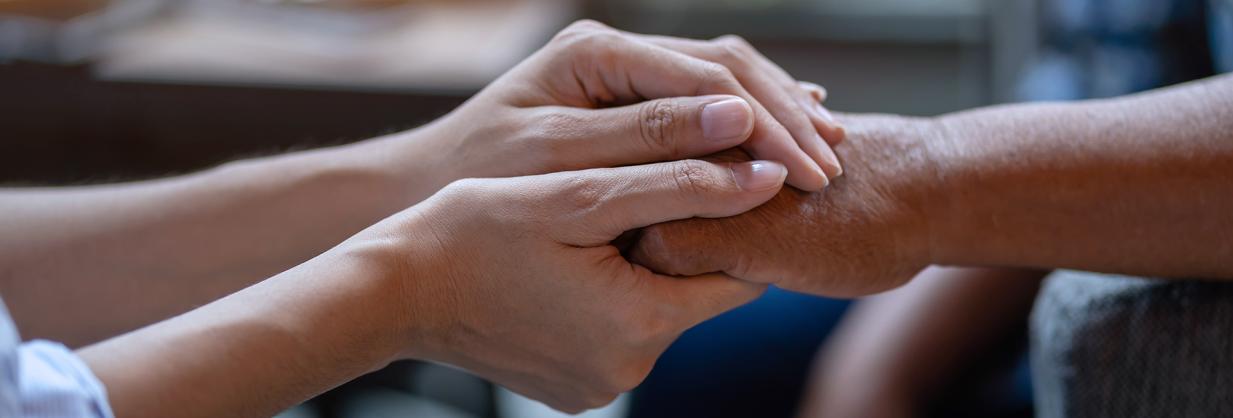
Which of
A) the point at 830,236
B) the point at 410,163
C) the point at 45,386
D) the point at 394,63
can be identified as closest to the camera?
the point at 45,386

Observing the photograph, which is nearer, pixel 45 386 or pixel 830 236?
pixel 45 386

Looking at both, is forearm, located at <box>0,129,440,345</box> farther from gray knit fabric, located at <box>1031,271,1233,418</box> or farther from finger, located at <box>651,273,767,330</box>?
A: gray knit fabric, located at <box>1031,271,1233,418</box>

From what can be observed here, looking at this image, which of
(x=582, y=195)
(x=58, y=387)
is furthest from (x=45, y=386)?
(x=582, y=195)

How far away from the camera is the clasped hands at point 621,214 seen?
851 millimetres

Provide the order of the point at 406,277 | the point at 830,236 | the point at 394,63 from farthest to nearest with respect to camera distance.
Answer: the point at 394,63, the point at 830,236, the point at 406,277

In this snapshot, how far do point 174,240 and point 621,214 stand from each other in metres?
0.47

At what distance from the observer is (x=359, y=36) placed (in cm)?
239

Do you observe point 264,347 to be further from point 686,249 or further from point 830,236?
point 830,236

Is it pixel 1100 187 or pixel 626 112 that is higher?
pixel 626 112

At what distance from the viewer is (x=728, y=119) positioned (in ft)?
2.88

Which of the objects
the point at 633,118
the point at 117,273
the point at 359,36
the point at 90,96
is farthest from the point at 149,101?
the point at 633,118

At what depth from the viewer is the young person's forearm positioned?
2.89 feet

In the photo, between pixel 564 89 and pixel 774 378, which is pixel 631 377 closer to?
pixel 564 89

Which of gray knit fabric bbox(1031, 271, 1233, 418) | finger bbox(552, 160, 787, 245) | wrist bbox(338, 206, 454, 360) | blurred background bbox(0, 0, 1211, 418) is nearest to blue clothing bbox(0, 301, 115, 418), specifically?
wrist bbox(338, 206, 454, 360)
